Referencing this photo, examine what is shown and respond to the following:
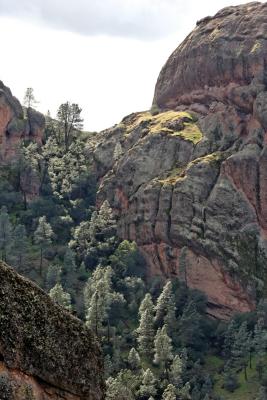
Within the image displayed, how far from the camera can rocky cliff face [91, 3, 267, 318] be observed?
143 m

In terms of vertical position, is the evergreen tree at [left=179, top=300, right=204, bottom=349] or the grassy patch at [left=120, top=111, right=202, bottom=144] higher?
the grassy patch at [left=120, top=111, right=202, bottom=144]

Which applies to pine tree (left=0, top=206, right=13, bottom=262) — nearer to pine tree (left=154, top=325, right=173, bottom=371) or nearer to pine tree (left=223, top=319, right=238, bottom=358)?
pine tree (left=154, top=325, right=173, bottom=371)

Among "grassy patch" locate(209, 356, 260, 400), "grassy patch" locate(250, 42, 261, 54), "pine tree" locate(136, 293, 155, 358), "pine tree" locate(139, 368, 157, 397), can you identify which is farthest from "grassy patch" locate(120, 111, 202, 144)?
"pine tree" locate(139, 368, 157, 397)

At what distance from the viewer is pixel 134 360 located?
117 metres

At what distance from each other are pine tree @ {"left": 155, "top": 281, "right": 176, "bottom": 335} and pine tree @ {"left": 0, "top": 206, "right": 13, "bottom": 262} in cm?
3357

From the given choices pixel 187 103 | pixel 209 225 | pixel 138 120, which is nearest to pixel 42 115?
pixel 138 120

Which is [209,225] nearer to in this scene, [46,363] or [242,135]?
[242,135]

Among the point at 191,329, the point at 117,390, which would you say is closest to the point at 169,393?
the point at 117,390

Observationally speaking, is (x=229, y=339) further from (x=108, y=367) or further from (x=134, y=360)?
(x=108, y=367)

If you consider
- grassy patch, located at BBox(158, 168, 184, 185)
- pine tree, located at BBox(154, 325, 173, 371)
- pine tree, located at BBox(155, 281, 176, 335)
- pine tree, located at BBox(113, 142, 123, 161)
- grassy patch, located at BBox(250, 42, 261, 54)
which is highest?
grassy patch, located at BBox(250, 42, 261, 54)

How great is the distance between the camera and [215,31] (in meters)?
178

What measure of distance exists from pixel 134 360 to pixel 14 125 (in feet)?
296

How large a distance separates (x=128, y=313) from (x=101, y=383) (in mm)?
113458

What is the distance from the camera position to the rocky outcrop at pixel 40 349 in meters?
22.8
